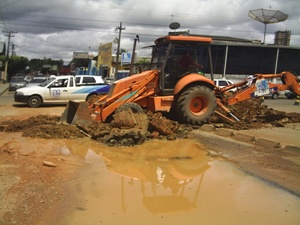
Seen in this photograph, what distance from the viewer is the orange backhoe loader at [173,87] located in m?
11.2

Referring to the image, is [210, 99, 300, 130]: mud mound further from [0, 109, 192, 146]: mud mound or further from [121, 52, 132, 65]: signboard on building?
[121, 52, 132, 65]: signboard on building

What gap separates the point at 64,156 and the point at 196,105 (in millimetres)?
5332

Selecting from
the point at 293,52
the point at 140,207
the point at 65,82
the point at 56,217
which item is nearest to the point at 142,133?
the point at 140,207

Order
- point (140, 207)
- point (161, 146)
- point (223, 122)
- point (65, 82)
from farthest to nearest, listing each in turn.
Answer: point (65, 82) → point (223, 122) → point (161, 146) → point (140, 207)

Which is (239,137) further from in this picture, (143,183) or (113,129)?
(143,183)

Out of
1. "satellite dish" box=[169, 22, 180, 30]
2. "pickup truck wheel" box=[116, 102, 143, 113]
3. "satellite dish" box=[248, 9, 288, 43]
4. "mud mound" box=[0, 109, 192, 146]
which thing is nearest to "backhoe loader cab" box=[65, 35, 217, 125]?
"pickup truck wheel" box=[116, 102, 143, 113]

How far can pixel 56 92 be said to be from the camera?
18922mm

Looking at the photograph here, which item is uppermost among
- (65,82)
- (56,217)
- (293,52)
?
(293,52)

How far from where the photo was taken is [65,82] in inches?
754

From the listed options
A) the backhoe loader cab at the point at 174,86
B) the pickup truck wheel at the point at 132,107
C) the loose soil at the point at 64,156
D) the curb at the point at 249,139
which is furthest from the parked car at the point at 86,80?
the curb at the point at 249,139

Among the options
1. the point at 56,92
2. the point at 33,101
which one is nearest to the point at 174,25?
the point at 56,92

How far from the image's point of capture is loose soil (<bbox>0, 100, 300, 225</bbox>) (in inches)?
201

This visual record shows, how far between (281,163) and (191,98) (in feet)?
14.3

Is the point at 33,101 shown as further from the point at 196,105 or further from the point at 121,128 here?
the point at 121,128
